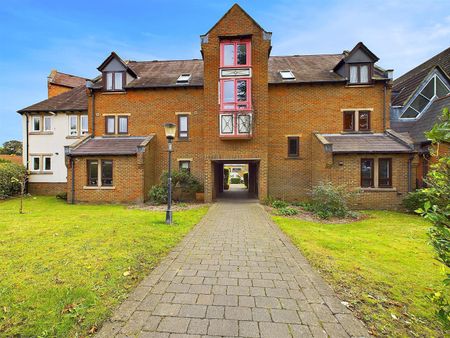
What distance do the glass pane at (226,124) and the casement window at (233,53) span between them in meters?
3.33

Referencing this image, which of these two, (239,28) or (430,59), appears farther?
(430,59)

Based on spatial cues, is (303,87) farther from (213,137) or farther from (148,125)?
(148,125)

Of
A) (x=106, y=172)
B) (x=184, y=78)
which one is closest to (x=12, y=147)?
(x=106, y=172)

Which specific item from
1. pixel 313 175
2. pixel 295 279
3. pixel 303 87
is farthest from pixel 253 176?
pixel 295 279

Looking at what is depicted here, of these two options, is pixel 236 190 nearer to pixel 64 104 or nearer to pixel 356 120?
pixel 356 120

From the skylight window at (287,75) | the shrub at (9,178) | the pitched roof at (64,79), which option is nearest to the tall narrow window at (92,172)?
the shrub at (9,178)

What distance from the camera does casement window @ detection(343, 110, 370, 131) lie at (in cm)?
1555

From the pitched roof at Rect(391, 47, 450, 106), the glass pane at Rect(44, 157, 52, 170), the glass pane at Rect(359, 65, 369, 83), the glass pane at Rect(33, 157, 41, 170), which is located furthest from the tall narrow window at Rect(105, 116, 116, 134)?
the pitched roof at Rect(391, 47, 450, 106)

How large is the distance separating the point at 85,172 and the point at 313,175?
15014 millimetres

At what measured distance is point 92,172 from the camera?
1544cm

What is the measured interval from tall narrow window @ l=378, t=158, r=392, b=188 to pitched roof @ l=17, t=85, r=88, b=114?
22314mm

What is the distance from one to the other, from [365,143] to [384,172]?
2046mm

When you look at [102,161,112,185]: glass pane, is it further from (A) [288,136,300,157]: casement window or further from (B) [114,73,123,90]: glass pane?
(A) [288,136,300,157]: casement window

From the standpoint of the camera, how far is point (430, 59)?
878 inches
